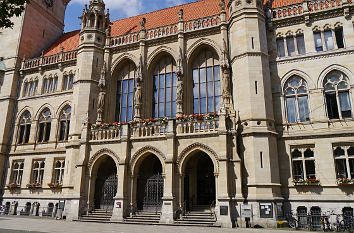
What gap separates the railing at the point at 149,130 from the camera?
19.3m

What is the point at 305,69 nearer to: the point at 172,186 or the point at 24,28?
the point at 172,186

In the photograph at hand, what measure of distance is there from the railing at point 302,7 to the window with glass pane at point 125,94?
480 inches

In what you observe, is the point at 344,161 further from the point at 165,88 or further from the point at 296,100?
the point at 165,88

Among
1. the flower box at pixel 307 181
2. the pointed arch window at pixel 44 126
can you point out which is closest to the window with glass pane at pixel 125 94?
the pointed arch window at pixel 44 126

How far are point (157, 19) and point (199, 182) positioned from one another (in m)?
16.6

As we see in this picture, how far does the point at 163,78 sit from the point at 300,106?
1064cm

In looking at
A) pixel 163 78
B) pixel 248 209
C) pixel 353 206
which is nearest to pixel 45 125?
pixel 163 78

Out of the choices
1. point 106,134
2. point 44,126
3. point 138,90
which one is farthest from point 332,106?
point 44,126

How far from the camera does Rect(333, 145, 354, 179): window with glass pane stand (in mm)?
16716

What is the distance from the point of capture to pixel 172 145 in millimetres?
18234

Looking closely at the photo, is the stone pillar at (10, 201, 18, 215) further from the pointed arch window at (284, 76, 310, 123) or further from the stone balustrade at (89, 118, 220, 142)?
the pointed arch window at (284, 76, 310, 123)

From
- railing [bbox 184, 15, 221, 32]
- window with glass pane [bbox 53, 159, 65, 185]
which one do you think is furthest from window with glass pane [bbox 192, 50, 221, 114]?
window with glass pane [bbox 53, 159, 65, 185]

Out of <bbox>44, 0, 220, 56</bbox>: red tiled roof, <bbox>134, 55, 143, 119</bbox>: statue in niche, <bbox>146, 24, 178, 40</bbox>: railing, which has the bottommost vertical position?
<bbox>134, 55, 143, 119</bbox>: statue in niche

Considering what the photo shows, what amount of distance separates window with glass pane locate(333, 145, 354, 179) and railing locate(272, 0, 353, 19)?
935 cm
